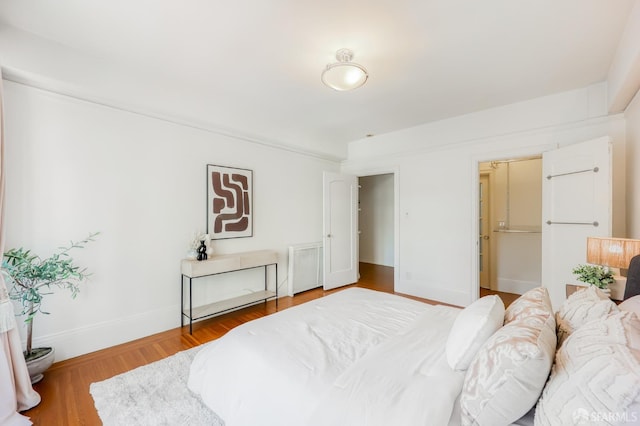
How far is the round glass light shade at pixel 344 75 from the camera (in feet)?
7.19

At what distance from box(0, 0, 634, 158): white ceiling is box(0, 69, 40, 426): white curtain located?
4.46 ft

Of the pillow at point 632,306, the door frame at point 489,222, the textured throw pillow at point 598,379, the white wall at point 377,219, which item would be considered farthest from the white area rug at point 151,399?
the white wall at point 377,219

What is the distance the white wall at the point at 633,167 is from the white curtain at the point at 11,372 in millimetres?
4877

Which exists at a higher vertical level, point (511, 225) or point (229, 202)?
point (229, 202)

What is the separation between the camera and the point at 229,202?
3611mm

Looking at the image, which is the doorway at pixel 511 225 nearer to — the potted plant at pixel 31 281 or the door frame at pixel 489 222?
the door frame at pixel 489 222

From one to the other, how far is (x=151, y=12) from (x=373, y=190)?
20.0 feet

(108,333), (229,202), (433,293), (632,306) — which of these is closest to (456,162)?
(433,293)

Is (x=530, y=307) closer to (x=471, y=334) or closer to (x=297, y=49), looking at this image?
(x=471, y=334)

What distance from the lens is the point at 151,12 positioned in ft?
6.15

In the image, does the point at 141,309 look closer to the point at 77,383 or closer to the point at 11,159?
the point at 77,383

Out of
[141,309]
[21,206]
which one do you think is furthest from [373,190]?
[21,206]

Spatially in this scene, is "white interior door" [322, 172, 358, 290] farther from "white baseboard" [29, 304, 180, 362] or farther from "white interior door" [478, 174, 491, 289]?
"white baseboard" [29, 304, 180, 362]

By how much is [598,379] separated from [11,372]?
10.1 feet
